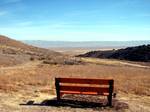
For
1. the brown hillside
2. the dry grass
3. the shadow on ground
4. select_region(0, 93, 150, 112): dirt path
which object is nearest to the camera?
select_region(0, 93, 150, 112): dirt path

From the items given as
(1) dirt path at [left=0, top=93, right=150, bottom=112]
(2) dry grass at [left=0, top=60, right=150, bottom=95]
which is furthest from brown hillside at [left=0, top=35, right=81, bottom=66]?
(1) dirt path at [left=0, top=93, right=150, bottom=112]

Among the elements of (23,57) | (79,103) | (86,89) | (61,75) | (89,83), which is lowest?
(61,75)

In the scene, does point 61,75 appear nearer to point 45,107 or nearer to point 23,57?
point 45,107

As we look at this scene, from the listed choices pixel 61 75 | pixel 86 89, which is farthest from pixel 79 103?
pixel 61 75

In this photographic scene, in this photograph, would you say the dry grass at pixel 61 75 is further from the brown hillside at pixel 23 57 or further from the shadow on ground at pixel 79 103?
the brown hillside at pixel 23 57

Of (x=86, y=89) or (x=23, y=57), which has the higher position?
(x=86, y=89)

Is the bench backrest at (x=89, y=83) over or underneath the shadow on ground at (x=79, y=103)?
over

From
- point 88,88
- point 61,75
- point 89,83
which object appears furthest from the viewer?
point 61,75

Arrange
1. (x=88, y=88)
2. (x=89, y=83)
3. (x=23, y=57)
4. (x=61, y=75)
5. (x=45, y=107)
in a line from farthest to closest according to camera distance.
Result: (x=23, y=57) → (x=61, y=75) → (x=88, y=88) → (x=89, y=83) → (x=45, y=107)

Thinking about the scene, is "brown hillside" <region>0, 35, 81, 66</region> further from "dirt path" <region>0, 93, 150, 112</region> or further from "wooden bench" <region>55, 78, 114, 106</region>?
"wooden bench" <region>55, 78, 114, 106</region>

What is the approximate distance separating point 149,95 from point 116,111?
4.67 m

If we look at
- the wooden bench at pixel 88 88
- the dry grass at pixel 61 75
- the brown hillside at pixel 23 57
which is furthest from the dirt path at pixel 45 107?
the brown hillside at pixel 23 57

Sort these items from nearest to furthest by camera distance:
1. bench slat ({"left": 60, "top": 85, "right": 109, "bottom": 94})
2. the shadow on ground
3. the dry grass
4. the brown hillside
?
the shadow on ground, bench slat ({"left": 60, "top": 85, "right": 109, "bottom": 94}), the dry grass, the brown hillside

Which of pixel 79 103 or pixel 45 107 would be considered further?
pixel 79 103
